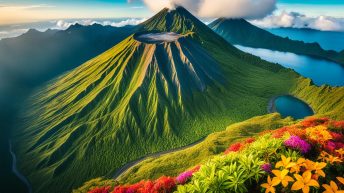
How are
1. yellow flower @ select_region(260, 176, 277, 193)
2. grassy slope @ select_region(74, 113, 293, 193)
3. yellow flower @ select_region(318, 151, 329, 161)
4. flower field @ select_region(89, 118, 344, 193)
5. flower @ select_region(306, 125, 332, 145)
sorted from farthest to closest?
grassy slope @ select_region(74, 113, 293, 193) < flower @ select_region(306, 125, 332, 145) < yellow flower @ select_region(318, 151, 329, 161) < flower field @ select_region(89, 118, 344, 193) < yellow flower @ select_region(260, 176, 277, 193)

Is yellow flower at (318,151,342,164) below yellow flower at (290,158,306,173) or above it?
below

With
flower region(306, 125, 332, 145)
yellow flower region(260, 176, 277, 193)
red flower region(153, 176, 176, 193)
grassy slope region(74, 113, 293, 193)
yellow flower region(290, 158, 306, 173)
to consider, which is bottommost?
grassy slope region(74, 113, 293, 193)

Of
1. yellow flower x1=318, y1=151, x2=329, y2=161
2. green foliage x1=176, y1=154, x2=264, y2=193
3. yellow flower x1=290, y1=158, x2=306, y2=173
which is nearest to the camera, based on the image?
yellow flower x1=290, y1=158, x2=306, y2=173

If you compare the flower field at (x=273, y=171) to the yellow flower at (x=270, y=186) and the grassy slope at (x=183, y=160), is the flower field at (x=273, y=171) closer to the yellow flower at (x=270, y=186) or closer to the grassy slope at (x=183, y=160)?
the yellow flower at (x=270, y=186)

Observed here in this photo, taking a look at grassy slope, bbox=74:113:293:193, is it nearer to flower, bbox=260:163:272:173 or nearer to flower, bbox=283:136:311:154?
flower, bbox=283:136:311:154

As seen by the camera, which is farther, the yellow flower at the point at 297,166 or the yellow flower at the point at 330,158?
the yellow flower at the point at 330,158

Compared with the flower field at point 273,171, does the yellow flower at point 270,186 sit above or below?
above

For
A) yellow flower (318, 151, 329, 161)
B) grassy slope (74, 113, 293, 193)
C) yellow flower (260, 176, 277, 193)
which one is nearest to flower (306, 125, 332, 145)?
yellow flower (318, 151, 329, 161)

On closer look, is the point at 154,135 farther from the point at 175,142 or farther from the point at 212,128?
the point at 212,128

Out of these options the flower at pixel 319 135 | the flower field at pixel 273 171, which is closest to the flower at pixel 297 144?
the flower field at pixel 273 171

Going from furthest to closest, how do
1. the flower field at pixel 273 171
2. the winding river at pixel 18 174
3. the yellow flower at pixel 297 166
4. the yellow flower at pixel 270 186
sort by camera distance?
the winding river at pixel 18 174 → the yellow flower at pixel 297 166 → the flower field at pixel 273 171 → the yellow flower at pixel 270 186
